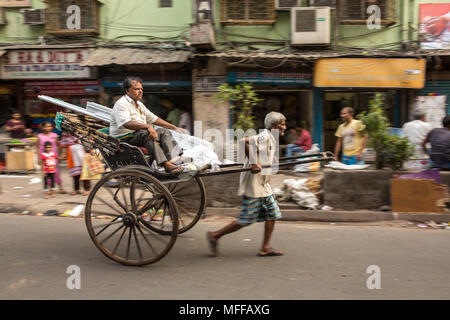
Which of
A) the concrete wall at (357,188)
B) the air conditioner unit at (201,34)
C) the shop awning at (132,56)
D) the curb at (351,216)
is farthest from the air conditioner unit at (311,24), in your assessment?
the curb at (351,216)

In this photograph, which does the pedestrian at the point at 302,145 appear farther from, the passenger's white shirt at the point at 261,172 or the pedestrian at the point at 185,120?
the passenger's white shirt at the point at 261,172

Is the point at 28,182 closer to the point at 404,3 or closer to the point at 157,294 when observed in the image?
the point at 157,294

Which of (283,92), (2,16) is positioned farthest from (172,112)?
(2,16)

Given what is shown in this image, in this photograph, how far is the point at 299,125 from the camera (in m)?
10.6

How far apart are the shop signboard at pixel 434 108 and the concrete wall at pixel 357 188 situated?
174 inches

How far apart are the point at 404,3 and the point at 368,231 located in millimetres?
7057

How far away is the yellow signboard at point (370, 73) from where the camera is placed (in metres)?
9.12

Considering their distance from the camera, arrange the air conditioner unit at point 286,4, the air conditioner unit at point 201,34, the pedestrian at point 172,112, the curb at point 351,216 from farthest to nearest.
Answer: the pedestrian at point 172,112 → the air conditioner unit at point 286,4 → the air conditioner unit at point 201,34 → the curb at point 351,216

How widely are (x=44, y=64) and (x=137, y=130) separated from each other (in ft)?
24.9

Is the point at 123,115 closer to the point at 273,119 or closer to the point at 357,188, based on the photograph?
the point at 273,119

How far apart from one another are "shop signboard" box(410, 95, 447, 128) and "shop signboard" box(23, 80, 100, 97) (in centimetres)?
854

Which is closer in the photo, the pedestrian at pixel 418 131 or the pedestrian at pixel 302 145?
the pedestrian at pixel 418 131

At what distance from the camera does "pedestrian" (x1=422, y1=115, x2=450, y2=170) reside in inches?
233

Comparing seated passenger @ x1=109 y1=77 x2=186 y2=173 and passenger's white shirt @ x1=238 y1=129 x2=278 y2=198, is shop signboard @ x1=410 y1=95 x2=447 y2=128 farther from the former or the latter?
seated passenger @ x1=109 y1=77 x2=186 y2=173
